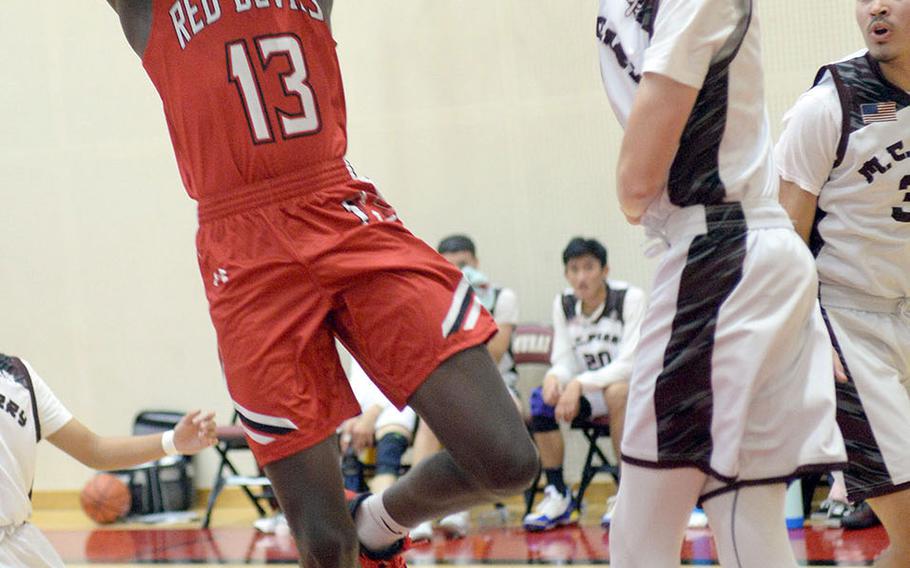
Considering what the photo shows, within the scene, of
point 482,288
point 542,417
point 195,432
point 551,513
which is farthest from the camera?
point 482,288

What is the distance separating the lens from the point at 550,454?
7082 mm

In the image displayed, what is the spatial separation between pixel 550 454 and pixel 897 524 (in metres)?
3.88

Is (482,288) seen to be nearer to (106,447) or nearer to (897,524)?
(106,447)

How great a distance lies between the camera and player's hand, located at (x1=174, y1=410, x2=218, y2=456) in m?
3.53

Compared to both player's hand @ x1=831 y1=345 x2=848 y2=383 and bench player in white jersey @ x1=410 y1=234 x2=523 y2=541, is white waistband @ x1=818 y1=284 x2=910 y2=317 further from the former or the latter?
bench player in white jersey @ x1=410 y1=234 x2=523 y2=541

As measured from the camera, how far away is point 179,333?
9242 mm

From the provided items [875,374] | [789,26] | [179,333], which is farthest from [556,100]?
[875,374]

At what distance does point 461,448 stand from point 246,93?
3.58 ft

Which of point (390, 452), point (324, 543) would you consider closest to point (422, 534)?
point (390, 452)

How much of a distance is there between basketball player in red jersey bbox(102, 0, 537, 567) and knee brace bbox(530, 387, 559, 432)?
4.01m

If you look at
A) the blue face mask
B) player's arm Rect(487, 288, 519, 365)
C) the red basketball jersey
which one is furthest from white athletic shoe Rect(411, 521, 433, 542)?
the red basketball jersey

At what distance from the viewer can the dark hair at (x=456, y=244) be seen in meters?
7.67

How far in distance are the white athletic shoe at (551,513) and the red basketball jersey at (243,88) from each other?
13.4 feet

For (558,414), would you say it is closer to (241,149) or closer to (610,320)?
(610,320)
